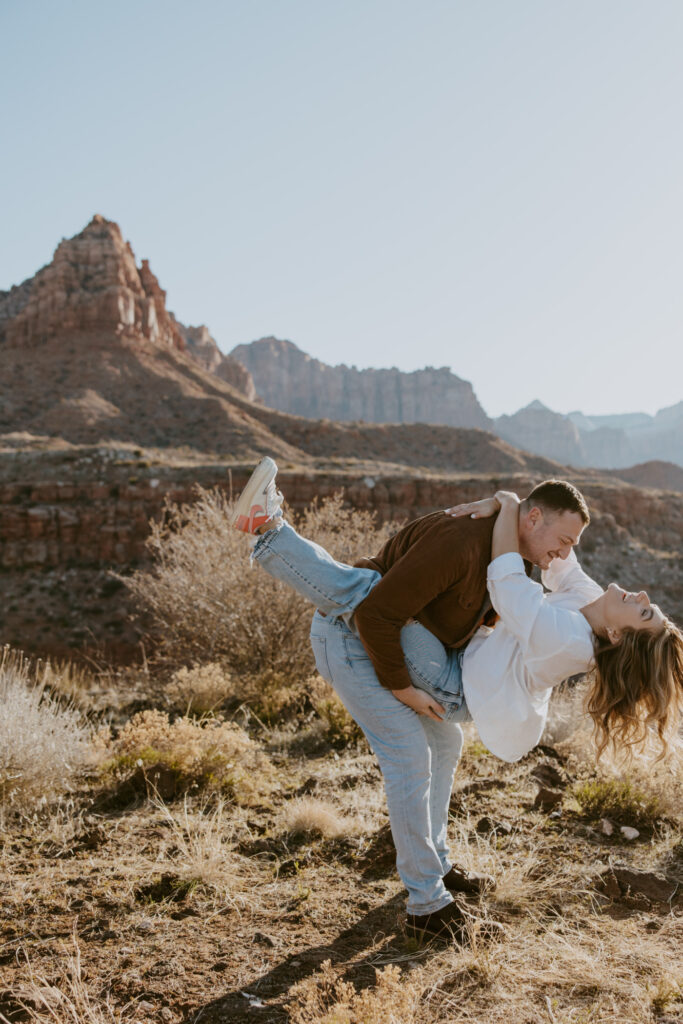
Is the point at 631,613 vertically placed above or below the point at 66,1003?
above

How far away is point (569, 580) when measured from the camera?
2.87 metres

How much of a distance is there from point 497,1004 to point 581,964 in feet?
1.31

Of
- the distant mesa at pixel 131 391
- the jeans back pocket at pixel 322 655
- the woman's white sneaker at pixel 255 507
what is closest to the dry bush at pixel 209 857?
the jeans back pocket at pixel 322 655

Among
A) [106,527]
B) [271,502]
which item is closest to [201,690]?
[271,502]

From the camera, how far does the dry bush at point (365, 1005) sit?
1.91 meters

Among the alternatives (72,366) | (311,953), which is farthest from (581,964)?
(72,366)

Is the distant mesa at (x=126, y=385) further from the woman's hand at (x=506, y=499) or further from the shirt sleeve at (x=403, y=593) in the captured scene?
the shirt sleeve at (x=403, y=593)

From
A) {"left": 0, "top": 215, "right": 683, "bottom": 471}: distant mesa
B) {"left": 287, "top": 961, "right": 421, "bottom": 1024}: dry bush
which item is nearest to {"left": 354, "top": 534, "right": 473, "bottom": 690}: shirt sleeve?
{"left": 287, "top": 961, "right": 421, "bottom": 1024}: dry bush

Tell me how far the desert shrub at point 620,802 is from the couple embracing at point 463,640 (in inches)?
57.5

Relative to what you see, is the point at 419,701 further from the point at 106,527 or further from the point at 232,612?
the point at 106,527

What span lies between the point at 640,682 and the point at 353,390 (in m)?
142

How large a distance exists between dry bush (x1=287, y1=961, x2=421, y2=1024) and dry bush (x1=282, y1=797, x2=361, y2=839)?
4.32 feet

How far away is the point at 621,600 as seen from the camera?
2.41m

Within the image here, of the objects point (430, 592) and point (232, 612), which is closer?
point (430, 592)
